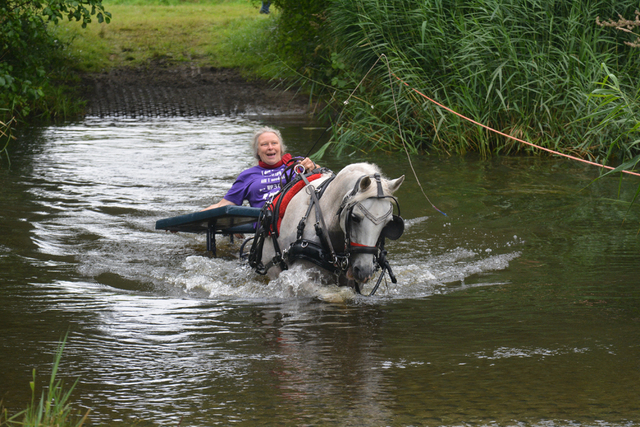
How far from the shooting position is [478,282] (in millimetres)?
5312

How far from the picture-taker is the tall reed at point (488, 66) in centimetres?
973

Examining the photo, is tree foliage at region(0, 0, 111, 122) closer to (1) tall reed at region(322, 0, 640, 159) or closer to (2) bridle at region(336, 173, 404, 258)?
(1) tall reed at region(322, 0, 640, 159)

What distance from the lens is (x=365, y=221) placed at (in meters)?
4.18

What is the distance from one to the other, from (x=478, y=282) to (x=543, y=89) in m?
5.27

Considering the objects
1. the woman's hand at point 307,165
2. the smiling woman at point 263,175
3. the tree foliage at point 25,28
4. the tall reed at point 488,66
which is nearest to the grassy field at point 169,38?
the tree foliage at point 25,28

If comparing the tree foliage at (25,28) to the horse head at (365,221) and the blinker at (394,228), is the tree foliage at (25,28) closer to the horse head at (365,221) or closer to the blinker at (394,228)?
the horse head at (365,221)

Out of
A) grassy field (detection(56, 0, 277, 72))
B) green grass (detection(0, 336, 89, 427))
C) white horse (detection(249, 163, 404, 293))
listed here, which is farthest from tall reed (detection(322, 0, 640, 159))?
grassy field (detection(56, 0, 277, 72))

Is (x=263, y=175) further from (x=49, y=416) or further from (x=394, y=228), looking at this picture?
(x=49, y=416)

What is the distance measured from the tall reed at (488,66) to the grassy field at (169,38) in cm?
799

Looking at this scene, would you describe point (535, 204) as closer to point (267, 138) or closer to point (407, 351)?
point (267, 138)

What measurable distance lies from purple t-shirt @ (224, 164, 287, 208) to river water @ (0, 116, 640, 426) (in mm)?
585

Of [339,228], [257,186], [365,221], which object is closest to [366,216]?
[365,221]

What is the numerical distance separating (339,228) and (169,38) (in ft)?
61.1

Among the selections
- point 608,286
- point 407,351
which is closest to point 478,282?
point 608,286
